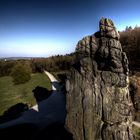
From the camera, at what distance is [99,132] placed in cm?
1916

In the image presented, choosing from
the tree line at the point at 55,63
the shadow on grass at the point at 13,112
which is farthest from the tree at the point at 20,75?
the shadow on grass at the point at 13,112

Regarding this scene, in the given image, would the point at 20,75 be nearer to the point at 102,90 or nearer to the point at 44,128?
the point at 44,128

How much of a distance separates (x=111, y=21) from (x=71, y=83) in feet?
22.4

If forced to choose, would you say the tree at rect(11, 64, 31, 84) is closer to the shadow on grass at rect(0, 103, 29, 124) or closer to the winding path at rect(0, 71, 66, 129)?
the winding path at rect(0, 71, 66, 129)

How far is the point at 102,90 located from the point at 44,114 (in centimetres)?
1570

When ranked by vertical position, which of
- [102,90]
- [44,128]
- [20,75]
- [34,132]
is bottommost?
[34,132]

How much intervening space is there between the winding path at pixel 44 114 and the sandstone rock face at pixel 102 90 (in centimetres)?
937

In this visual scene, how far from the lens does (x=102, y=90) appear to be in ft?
61.4

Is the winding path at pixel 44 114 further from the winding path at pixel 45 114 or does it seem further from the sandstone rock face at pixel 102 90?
the sandstone rock face at pixel 102 90

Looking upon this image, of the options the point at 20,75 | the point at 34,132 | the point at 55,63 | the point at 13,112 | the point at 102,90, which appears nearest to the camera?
the point at 102,90

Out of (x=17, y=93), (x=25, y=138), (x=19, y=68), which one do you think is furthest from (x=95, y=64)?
(x=19, y=68)

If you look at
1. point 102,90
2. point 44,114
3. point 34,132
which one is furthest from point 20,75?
point 102,90

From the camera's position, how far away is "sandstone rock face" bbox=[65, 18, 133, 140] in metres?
18.2

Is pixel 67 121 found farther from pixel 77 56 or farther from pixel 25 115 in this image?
pixel 25 115
